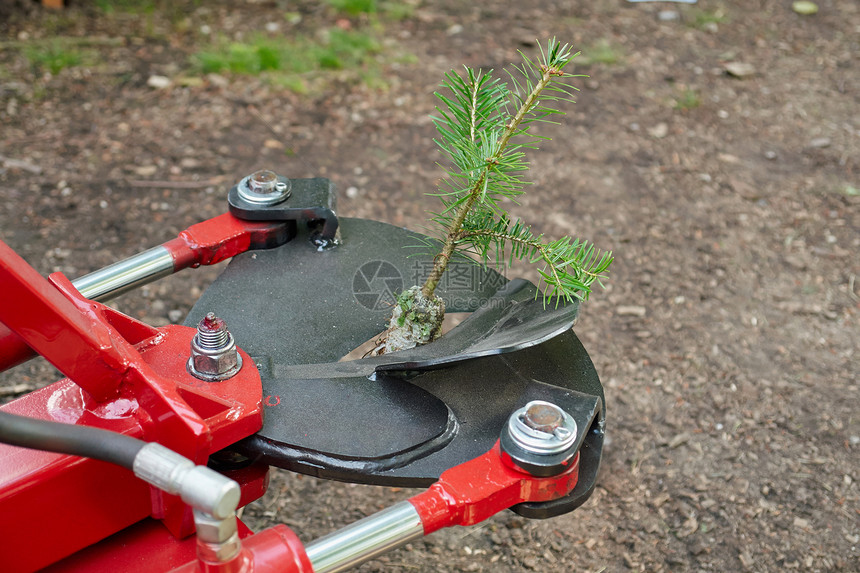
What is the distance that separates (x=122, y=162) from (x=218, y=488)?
240cm

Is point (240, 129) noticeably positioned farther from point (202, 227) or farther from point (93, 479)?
point (93, 479)

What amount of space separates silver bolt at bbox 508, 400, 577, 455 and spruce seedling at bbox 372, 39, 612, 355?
0.60ft

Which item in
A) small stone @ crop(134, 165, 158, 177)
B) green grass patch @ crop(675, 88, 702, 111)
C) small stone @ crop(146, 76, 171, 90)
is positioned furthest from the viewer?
green grass patch @ crop(675, 88, 702, 111)

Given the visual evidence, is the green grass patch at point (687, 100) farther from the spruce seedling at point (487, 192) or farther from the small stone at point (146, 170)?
the spruce seedling at point (487, 192)

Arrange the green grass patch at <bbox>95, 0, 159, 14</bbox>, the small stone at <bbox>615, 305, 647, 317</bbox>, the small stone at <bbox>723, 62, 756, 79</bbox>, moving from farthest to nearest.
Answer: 1. the green grass patch at <bbox>95, 0, 159, 14</bbox>
2. the small stone at <bbox>723, 62, 756, 79</bbox>
3. the small stone at <bbox>615, 305, 647, 317</bbox>

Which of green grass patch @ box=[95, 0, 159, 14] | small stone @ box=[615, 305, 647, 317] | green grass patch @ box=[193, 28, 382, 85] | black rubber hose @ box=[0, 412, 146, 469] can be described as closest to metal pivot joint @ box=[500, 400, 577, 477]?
black rubber hose @ box=[0, 412, 146, 469]

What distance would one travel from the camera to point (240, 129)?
3.11 m

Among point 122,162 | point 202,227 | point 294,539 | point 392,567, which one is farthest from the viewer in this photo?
point 122,162

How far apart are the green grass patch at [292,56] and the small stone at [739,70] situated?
1609mm

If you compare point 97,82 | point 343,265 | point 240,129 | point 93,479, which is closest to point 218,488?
point 93,479

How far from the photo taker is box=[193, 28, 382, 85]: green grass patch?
3393 mm

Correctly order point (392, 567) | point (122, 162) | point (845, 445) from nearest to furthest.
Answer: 1. point (392, 567)
2. point (845, 445)
3. point (122, 162)

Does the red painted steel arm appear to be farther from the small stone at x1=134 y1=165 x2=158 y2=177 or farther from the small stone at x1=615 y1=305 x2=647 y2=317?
the small stone at x1=134 y1=165 x2=158 y2=177

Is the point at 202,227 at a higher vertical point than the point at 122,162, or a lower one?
higher
